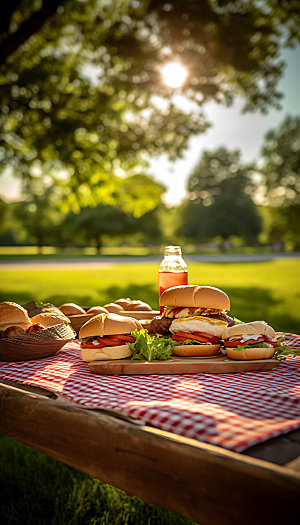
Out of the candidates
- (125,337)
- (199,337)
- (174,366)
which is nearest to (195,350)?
(199,337)

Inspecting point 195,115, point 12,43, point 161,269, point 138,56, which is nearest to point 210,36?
point 138,56

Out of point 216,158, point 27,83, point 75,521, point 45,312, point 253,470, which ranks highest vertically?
point 216,158

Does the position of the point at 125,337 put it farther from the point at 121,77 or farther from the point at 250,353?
the point at 121,77

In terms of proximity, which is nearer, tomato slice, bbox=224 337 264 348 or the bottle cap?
tomato slice, bbox=224 337 264 348

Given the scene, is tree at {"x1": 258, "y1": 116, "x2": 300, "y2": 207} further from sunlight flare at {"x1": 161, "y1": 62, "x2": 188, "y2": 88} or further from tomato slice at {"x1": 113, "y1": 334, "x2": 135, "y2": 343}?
tomato slice at {"x1": 113, "y1": 334, "x2": 135, "y2": 343}

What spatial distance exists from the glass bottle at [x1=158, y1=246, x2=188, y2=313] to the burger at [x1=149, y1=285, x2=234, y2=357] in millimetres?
214

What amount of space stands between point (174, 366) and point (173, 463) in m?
0.65

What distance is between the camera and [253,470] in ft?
2.85

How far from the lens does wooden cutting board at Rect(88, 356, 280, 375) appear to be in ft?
5.31

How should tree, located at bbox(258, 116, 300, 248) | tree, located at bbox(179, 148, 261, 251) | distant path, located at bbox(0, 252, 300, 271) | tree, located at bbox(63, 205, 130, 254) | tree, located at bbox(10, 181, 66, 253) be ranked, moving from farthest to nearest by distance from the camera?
tree, located at bbox(10, 181, 66, 253) < tree, located at bbox(63, 205, 130, 254) < tree, located at bbox(179, 148, 261, 251) < tree, located at bbox(258, 116, 300, 248) < distant path, located at bbox(0, 252, 300, 271)

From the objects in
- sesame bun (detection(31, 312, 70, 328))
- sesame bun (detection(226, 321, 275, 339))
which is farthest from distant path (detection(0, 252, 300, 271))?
sesame bun (detection(226, 321, 275, 339))

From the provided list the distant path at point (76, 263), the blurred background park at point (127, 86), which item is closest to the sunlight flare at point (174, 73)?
the blurred background park at point (127, 86)

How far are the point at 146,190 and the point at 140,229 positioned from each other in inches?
2083

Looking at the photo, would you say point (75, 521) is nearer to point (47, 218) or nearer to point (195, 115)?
point (195, 115)
